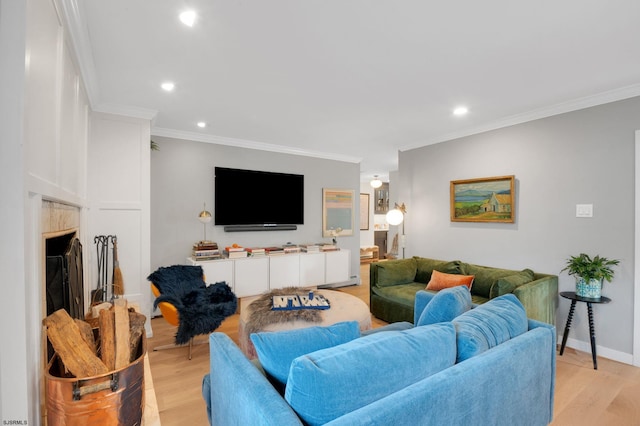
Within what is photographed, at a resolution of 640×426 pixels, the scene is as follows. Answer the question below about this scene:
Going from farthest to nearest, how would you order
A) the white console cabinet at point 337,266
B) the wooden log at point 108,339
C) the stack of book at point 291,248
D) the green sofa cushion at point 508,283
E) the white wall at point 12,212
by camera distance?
the white console cabinet at point 337,266
the stack of book at point 291,248
the green sofa cushion at point 508,283
the wooden log at point 108,339
the white wall at point 12,212

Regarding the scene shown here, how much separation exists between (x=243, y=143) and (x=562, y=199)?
3879 mm

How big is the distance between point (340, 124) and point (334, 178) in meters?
1.82

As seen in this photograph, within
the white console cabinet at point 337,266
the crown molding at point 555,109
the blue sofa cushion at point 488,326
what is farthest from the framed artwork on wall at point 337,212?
the blue sofa cushion at point 488,326

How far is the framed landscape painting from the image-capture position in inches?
137

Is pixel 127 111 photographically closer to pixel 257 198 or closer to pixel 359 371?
pixel 257 198

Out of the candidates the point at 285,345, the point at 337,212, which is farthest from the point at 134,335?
the point at 337,212

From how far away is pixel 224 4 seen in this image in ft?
5.19

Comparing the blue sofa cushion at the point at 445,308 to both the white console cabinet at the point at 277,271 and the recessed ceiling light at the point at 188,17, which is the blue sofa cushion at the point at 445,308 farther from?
the white console cabinet at the point at 277,271

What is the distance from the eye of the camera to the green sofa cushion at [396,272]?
3.75 meters

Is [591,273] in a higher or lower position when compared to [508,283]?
higher

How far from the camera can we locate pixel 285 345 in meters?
1.23

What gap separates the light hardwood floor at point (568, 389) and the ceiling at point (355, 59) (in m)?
2.35

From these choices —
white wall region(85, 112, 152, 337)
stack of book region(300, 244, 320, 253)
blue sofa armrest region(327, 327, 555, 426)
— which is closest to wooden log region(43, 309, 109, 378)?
blue sofa armrest region(327, 327, 555, 426)

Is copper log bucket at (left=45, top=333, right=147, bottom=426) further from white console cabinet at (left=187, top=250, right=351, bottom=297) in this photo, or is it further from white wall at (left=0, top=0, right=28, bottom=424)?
white console cabinet at (left=187, top=250, right=351, bottom=297)
